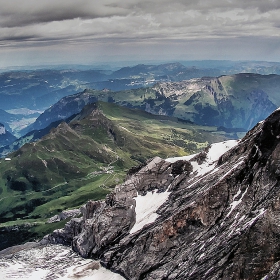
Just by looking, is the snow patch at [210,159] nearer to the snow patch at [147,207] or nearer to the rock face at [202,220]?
the rock face at [202,220]

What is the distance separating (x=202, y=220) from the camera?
7662 cm

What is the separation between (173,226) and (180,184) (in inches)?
1068

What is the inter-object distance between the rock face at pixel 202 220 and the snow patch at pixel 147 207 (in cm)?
39

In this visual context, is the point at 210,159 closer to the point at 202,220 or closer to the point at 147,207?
the point at 147,207

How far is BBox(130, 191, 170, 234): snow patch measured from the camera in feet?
316

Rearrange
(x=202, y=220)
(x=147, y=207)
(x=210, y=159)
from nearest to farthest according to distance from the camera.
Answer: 1. (x=202, y=220)
2. (x=147, y=207)
3. (x=210, y=159)

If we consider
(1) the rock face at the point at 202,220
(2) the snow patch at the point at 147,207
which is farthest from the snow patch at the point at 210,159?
(2) the snow patch at the point at 147,207

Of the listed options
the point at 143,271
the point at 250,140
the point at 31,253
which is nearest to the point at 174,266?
the point at 143,271

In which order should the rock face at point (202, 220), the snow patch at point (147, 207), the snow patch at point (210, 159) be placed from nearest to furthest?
1. the rock face at point (202, 220)
2. the snow patch at point (147, 207)
3. the snow patch at point (210, 159)

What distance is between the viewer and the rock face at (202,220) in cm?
5650

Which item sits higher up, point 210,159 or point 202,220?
point 210,159

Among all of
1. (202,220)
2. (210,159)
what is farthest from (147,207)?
(202,220)

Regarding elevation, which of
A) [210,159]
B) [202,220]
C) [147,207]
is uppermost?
[210,159]

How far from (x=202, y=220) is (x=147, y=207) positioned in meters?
33.3
